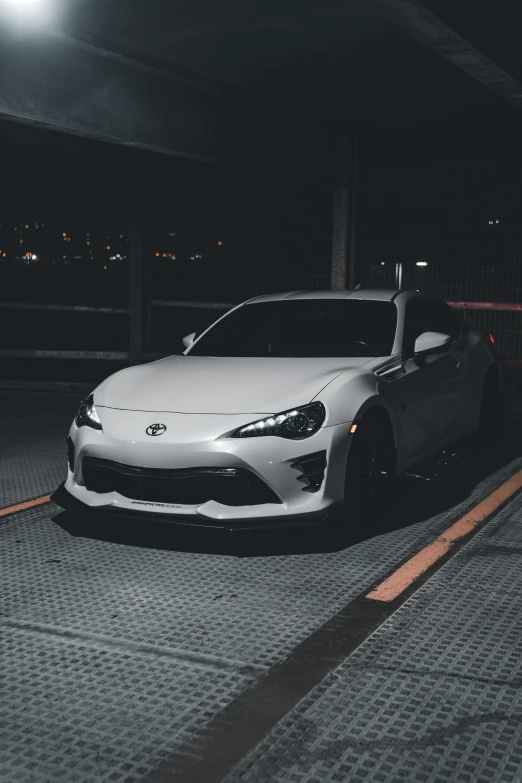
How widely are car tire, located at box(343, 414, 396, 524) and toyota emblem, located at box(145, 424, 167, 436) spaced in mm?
1072

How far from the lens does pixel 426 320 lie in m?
7.23

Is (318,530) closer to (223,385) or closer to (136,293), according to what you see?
(223,385)

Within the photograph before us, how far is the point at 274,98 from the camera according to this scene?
10.4m

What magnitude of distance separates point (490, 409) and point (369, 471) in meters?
3.12

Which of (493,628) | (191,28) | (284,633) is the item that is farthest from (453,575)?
(191,28)

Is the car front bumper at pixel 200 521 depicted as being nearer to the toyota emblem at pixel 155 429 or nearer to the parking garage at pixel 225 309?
the parking garage at pixel 225 309

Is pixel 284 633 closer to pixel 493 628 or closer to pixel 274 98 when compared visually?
pixel 493 628

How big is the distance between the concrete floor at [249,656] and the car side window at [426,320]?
4.35ft

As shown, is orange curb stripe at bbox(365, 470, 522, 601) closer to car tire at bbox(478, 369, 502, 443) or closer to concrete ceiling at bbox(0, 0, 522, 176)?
car tire at bbox(478, 369, 502, 443)

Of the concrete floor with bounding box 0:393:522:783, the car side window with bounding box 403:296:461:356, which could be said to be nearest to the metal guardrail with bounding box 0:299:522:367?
the car side window with bounding box 403:296:461:356

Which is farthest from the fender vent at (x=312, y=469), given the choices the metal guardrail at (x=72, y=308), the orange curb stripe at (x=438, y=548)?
Answer: the metal guardrail at (x=72, y=308)

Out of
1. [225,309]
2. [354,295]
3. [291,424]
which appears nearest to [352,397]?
[291,424]

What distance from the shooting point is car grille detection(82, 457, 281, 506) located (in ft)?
16.0

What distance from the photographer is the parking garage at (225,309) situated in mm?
3246
